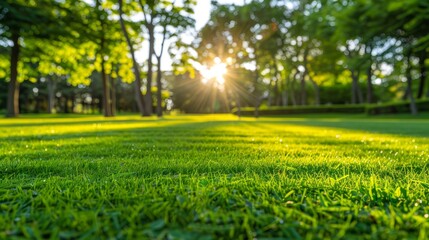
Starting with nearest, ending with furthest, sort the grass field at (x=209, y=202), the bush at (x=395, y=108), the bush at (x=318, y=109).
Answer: the grass field at (x=209, y=202) → the bush at (x=395, y=108) → the bush at (x=318, y=109)

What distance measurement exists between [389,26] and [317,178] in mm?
22875

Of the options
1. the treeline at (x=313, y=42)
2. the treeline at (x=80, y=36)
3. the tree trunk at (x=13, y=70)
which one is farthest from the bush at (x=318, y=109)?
the tree trunk at (x=13, y=70)

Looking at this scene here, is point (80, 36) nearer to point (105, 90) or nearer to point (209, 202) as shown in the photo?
point (105, 90)

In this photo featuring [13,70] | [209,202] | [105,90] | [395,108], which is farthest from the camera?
[395,108]

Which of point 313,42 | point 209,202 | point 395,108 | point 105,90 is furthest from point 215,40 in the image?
point 209,202

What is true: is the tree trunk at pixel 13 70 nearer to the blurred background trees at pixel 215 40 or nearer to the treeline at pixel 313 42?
the blurred background trees at pixel 215 40

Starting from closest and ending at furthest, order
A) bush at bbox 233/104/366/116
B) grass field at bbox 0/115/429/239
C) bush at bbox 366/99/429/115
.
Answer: grass field at bbox 0/115/429/239
bush at bbox 366/99/429/115
bush at bbox 233/104/366/116

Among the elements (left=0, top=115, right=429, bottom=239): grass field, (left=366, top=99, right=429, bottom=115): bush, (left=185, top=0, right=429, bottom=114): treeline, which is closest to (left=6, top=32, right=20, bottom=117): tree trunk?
(left=185, top=0, right=429, bottom=114): treeline

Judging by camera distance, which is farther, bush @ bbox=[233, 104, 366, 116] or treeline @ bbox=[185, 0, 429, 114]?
bush @ bbox=[233, 104, 366, 116]

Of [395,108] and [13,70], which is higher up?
[13,70]

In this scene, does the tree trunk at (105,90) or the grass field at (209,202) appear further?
the tree trunk at (105,90)

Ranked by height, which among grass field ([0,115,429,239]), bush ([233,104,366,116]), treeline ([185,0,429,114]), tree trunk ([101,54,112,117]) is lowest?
grass field ([0,115,429,239])

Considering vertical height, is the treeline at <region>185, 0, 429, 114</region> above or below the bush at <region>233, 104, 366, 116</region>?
above

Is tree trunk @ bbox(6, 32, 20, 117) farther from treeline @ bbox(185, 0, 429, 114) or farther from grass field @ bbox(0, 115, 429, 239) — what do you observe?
grass field @ bbox(0, 115, 429, 239)
